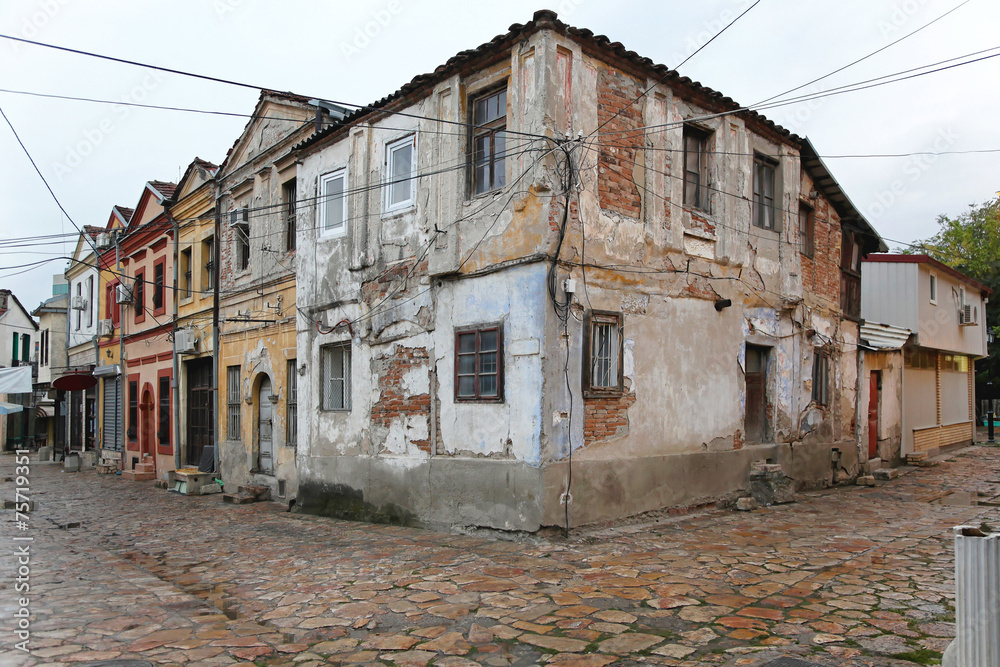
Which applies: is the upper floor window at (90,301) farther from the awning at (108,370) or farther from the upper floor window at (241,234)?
the upper floor window at (241,234)

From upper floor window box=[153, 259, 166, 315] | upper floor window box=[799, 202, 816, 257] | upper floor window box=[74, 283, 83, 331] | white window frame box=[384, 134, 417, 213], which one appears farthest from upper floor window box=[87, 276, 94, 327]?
upper floor window box=[799, 202, 816, 257]

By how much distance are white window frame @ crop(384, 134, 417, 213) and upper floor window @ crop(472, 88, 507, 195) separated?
1.31 m

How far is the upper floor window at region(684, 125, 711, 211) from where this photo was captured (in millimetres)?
11492

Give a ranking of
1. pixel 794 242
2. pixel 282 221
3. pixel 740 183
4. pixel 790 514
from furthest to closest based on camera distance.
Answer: pixel 282 221, pixel 794 242, pixel 740 183, pixel 790 514

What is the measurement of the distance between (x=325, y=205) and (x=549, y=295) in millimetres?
6081

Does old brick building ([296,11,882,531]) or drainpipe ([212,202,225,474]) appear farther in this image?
drainpipe ([212,202,225,474])

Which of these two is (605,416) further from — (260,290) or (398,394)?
(260,290)

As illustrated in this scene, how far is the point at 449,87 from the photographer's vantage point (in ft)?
35.0

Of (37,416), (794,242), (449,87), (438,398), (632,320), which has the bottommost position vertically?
(37,416)

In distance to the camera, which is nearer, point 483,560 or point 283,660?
point 283,660

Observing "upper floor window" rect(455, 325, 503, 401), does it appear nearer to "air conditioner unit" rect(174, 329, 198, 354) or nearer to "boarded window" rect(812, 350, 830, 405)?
"boarded window" rect(812, 350, 830, 405)

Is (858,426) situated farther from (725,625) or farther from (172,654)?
(172,654)

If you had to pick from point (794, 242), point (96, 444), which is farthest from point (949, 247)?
point (96, 444)

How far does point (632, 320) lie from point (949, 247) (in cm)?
3267
